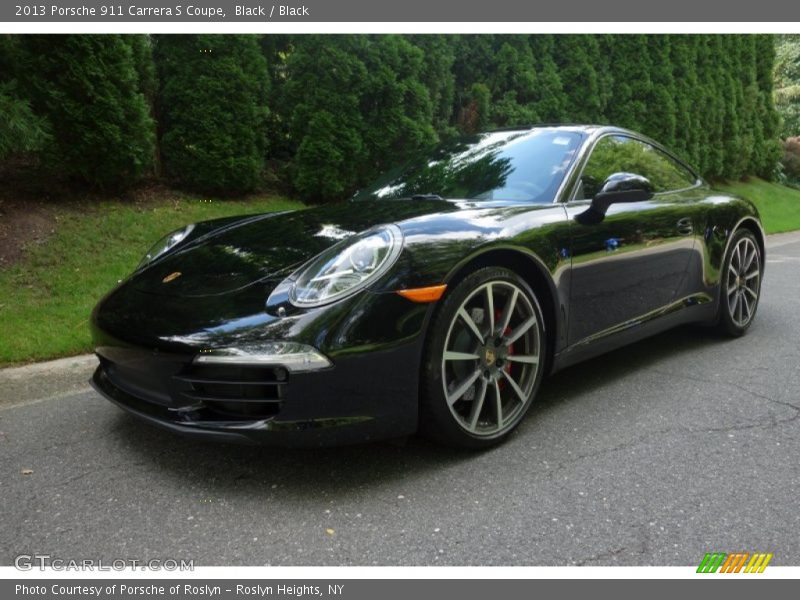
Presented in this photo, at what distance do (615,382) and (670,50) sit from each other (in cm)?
1287

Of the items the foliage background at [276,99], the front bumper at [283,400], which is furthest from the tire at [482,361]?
the foliage background at [276,99]

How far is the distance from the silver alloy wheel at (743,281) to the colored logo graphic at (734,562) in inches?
103

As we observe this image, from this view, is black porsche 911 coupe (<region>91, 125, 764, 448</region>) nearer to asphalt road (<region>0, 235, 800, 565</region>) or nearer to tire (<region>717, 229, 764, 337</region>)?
asphalt road (<region>0, 235, 800, 565</region>)

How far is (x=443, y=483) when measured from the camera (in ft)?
7.96

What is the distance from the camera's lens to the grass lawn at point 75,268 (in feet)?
13.7

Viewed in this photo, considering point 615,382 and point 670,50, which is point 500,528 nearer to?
point 615,382

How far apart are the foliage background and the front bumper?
13.3 feet

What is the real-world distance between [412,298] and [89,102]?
16.9ft

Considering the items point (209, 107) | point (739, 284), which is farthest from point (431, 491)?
point (209, 107)

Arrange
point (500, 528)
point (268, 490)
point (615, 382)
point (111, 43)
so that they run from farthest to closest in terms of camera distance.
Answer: point (111, 43), point (615, 382), point (268, 490), point (500, 528)

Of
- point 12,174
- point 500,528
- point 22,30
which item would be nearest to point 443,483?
point 500,528

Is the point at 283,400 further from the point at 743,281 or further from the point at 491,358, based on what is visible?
the point at 743,281

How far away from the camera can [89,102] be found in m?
6.20

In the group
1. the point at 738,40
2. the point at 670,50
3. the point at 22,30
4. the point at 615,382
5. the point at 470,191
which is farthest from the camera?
the point at 738,40
